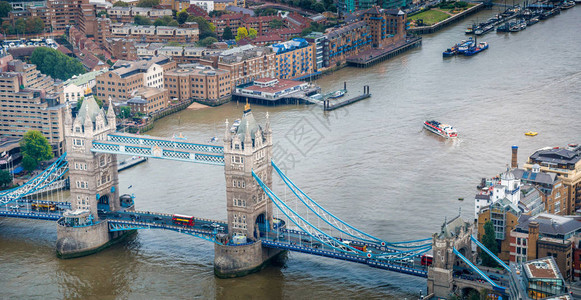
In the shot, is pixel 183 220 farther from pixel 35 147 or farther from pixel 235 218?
pixel 35 147

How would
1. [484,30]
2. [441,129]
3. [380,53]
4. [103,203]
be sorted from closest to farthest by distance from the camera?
[103,203] → [441,129] → [380,53] → [484,30]

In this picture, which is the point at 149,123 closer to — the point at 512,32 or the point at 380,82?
the point at 380,82

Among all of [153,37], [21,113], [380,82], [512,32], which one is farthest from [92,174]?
[512,32]

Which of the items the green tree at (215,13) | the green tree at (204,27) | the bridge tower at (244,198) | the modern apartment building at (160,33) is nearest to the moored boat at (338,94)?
the modern apartment building at (160,33)

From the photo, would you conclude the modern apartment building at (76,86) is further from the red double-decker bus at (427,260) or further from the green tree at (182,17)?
the red double-decker bus at (427,260)

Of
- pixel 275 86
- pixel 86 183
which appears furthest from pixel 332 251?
pixel 275 86

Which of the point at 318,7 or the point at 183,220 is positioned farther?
the point at 318,7
